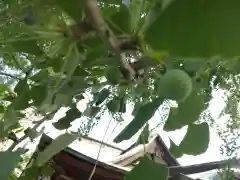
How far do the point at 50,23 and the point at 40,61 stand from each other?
0.22 m

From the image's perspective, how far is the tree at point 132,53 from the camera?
174mm

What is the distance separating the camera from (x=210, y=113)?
86 cm

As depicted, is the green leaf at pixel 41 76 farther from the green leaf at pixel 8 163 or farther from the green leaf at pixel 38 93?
the green leaf at pixel 8 163

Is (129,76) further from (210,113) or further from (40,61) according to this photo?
(210,113)

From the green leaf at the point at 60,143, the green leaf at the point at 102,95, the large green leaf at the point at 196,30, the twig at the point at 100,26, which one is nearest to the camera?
the large green leaf at the point at 196,30

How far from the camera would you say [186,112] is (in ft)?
1.70

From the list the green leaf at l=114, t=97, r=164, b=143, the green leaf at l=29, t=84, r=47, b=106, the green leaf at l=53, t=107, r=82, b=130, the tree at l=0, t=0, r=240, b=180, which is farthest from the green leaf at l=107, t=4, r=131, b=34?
the green leaf at l=53, t=107, r=82, b=130

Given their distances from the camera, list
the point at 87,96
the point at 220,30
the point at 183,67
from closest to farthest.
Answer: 1. the point at 220,30
2. the point at 183,67
3. the point at 87,96

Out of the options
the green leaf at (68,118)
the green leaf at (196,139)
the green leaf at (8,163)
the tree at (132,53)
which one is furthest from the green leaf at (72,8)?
the green leaf at (68,118)

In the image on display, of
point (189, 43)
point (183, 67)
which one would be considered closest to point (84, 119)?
point (183, 67)

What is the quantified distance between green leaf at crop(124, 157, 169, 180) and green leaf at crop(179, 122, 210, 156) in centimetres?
14

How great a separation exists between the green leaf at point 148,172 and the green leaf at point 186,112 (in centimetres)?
9

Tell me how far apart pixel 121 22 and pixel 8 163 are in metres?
0.15

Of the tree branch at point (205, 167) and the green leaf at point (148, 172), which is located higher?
the tree branch at point (205, 167)
